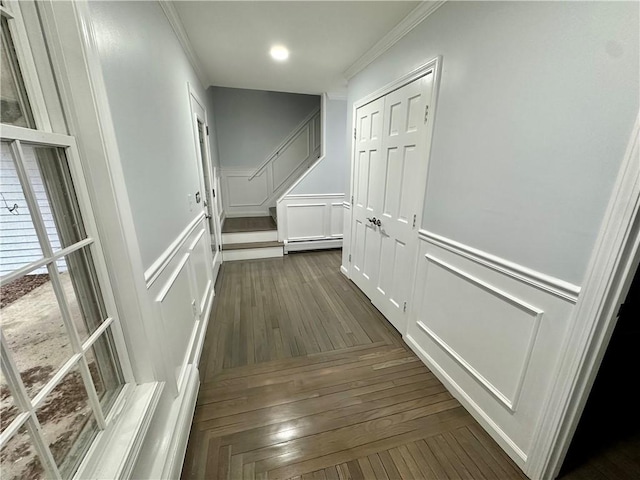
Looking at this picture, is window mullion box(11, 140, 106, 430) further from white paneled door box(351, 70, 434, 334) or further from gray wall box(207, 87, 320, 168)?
gray wall box(207, 87, 320, 168)

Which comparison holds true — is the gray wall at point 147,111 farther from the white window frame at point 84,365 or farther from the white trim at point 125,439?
the white trim at point 125,439

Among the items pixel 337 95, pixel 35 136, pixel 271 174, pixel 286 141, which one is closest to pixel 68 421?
pixel 35 136

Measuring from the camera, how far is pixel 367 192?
8.79 ft

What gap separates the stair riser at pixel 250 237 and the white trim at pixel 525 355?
9.68 feet

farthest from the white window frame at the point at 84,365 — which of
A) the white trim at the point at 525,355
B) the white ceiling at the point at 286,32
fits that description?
the white trim at the point at 525,355

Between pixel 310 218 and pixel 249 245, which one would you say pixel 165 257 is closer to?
pixel 249 245

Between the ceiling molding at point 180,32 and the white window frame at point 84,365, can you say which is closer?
the white window frame at point 84,365

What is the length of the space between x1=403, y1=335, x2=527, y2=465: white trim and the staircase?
8.66 feet

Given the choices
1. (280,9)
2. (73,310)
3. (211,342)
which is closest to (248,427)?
(211,342)

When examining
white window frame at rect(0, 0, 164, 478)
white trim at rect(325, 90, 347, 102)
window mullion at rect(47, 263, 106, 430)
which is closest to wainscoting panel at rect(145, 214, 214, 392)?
white window frame at rect(0, 0, 164, 478)

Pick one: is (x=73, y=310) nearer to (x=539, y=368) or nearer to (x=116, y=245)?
(x=116, y=245)

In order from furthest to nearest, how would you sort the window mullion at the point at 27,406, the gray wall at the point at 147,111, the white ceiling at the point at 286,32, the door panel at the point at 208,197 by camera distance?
the door panel at the point at 208,197 → the white ceiling at the point at 286,32 → the gray wall at the point at 147,111 → the window mullion at the point at 27,406

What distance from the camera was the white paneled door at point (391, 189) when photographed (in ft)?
6.15

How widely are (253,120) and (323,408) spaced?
16.0ft
